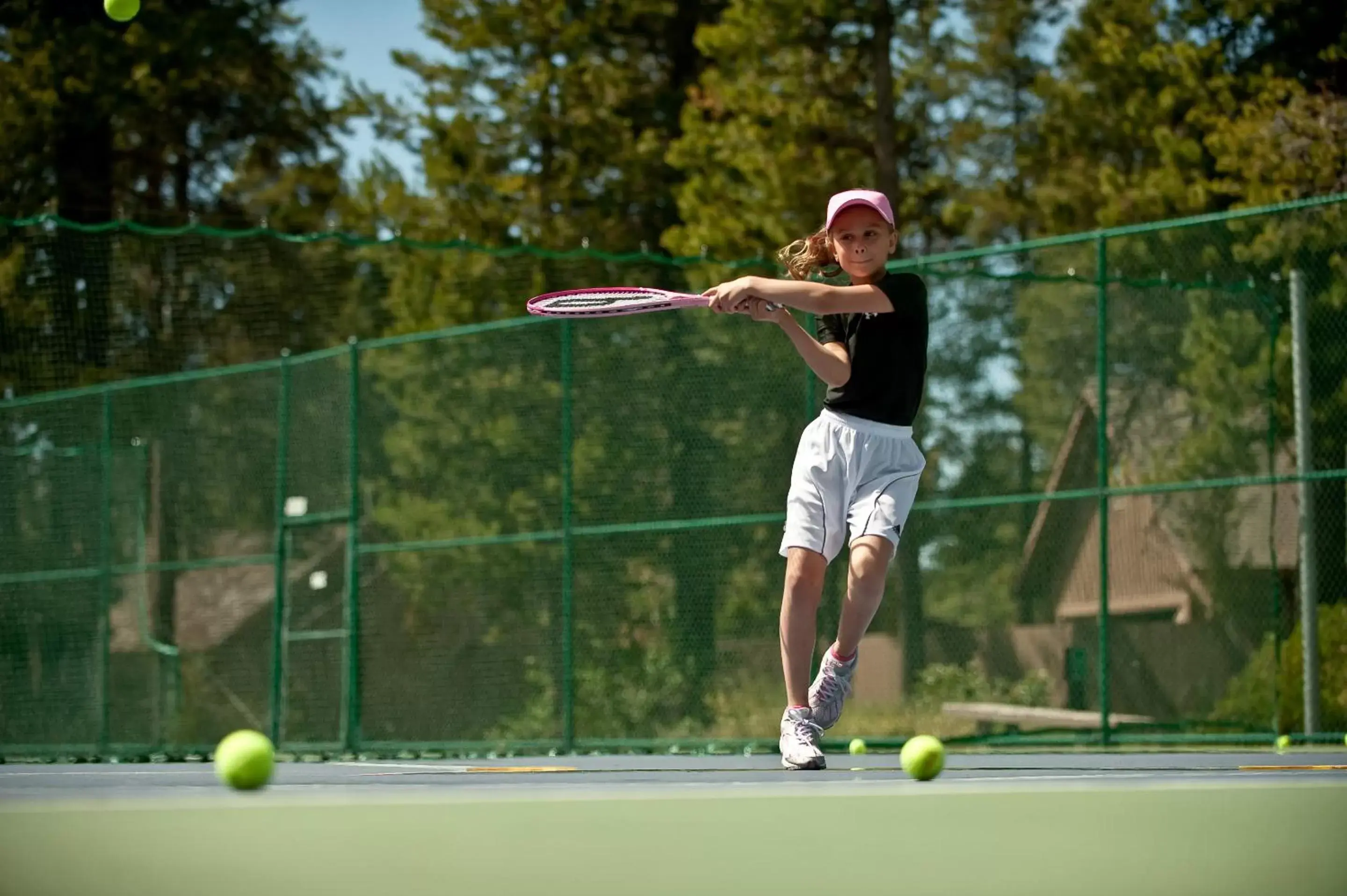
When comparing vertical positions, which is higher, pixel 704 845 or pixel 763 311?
pixel 763 311

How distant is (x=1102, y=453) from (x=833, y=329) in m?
4.47

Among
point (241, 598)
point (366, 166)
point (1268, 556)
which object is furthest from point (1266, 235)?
point (366, 166)

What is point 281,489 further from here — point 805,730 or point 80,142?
point 80,142

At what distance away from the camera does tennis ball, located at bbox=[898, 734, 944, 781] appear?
4723 mm

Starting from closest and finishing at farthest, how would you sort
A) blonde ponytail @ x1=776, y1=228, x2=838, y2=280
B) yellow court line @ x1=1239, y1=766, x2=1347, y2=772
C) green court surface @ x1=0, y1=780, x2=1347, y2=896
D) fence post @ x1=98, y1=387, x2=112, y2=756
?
green court surface @ x1=0, y1=780, x2=1347, y2=896 → yellow court line @ x1=1239, y1=766, x2=1347, y2=772 → blonde ponytail @ x1=776, y1=228, x2=838, y2=280 → fence post @ x1=98, y1=387, x2=112, y2=756

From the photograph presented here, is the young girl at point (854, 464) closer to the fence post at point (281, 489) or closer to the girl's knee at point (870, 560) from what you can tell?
the girl's knee at point (870, 560)

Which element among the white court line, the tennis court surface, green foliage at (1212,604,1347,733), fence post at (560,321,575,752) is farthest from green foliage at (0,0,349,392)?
the tennis court surface

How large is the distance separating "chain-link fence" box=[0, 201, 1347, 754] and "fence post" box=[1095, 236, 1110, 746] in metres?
0.03

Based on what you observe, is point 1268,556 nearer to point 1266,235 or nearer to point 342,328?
point 1266,235

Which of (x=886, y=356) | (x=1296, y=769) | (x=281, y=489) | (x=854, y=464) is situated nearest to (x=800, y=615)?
(x=854, y=464)

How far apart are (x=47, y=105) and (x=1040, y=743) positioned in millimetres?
16339

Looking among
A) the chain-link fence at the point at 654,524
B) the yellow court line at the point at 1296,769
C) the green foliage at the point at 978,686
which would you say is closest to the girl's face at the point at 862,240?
the yellow court line at the point at 1296,769

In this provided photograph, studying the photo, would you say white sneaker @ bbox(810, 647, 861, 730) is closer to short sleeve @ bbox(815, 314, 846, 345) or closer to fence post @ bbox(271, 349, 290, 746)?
short sleeve @ bbox(815, 314, 846, 345)

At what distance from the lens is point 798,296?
17.2 feet
